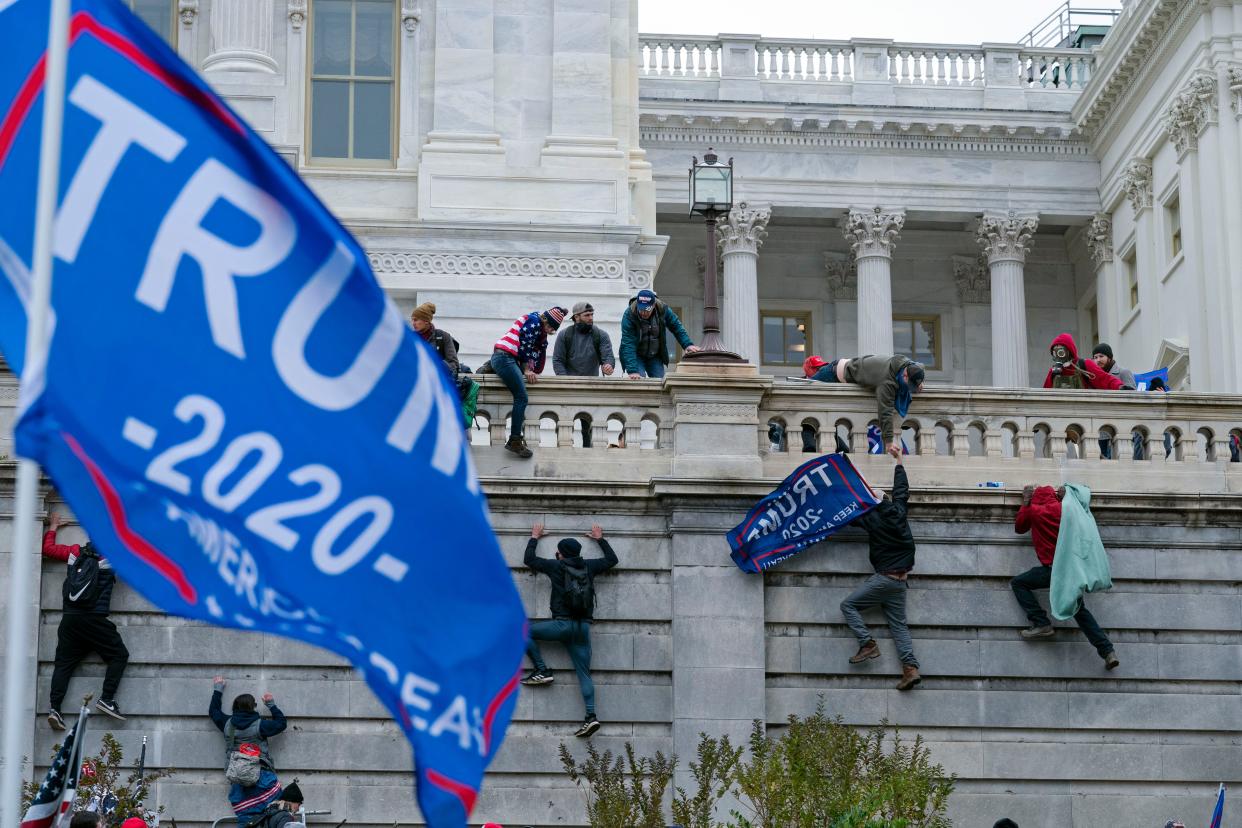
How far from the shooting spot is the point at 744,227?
50.4 m

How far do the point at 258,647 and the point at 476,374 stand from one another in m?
3.70

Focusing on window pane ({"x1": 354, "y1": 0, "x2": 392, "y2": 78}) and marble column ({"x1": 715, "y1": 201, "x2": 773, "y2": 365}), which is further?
marble column ({"x1": 715, "y1": 201, "x2": 773, "y2": 365})

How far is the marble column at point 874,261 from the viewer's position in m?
49.8

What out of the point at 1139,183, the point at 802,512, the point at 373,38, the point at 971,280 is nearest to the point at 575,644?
the point at 802,512

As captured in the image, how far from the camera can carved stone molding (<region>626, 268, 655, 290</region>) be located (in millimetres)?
34219

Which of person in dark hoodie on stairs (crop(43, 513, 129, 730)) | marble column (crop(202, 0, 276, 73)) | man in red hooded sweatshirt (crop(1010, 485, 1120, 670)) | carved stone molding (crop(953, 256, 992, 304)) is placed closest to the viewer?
person in dark hoodie on stairs (crop(43, 513, 129, 730))

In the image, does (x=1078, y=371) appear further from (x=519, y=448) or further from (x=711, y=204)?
(x=519, y=448)

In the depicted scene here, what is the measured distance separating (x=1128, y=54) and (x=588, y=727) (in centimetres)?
2959

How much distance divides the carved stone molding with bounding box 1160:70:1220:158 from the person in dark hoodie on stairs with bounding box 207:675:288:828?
27.9 m

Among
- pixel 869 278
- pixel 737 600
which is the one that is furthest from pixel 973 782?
pixel 869 278

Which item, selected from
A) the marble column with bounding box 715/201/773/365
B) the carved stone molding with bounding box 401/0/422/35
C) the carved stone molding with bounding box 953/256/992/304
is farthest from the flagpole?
the carved stone molding with bounding box 953/256/992/304

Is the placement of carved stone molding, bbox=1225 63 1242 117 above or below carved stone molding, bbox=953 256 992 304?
above

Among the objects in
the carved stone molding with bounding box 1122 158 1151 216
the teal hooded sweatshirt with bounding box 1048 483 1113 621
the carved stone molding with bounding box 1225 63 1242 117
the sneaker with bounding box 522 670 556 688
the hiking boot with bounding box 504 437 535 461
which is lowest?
the sneaker with bounding box 522 670 556 688

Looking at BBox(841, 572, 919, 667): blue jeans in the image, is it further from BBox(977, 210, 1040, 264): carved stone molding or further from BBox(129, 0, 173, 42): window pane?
BBox(977, 210, 1040, 264): carved stone molding
